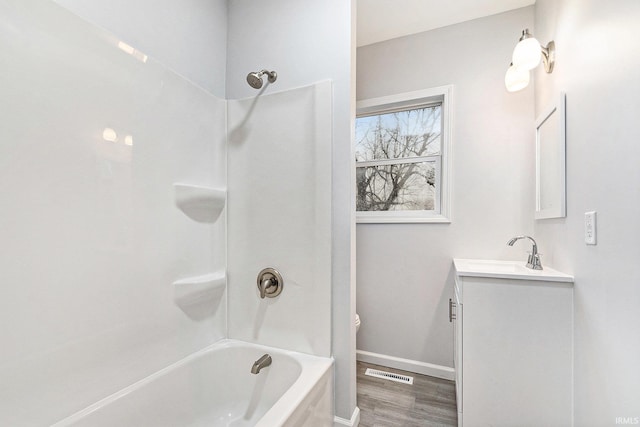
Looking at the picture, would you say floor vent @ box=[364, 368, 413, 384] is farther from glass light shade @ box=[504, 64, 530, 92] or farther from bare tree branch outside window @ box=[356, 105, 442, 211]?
glass light shade @ box=[504, 64, 530, 92]

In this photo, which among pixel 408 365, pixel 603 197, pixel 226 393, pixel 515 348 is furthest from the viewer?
pixel 408 365

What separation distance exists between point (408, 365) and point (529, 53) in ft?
7.30

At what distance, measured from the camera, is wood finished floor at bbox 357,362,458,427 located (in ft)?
5.48

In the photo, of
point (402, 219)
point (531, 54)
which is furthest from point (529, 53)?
point (402, 219)

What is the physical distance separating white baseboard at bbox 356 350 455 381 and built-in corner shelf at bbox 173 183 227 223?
5.52 feet

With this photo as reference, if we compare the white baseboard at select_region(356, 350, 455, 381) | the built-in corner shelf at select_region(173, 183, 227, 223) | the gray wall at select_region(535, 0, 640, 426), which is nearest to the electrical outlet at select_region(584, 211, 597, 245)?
the gray wall at select_region(535, 0, 640, 426)

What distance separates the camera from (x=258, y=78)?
153 centimetres

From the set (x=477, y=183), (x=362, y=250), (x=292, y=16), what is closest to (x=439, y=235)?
(x=477, y=183)

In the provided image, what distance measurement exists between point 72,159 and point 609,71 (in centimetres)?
193

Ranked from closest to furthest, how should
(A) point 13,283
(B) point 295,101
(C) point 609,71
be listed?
(A) point 13,283 → (C) point 609,71 → (B) point 295,101

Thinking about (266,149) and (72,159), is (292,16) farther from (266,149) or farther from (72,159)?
(72,159)

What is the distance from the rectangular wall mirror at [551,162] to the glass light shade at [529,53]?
262 millimetres

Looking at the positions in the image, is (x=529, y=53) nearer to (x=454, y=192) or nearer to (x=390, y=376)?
(x=454, y=192)

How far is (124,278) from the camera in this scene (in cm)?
117
